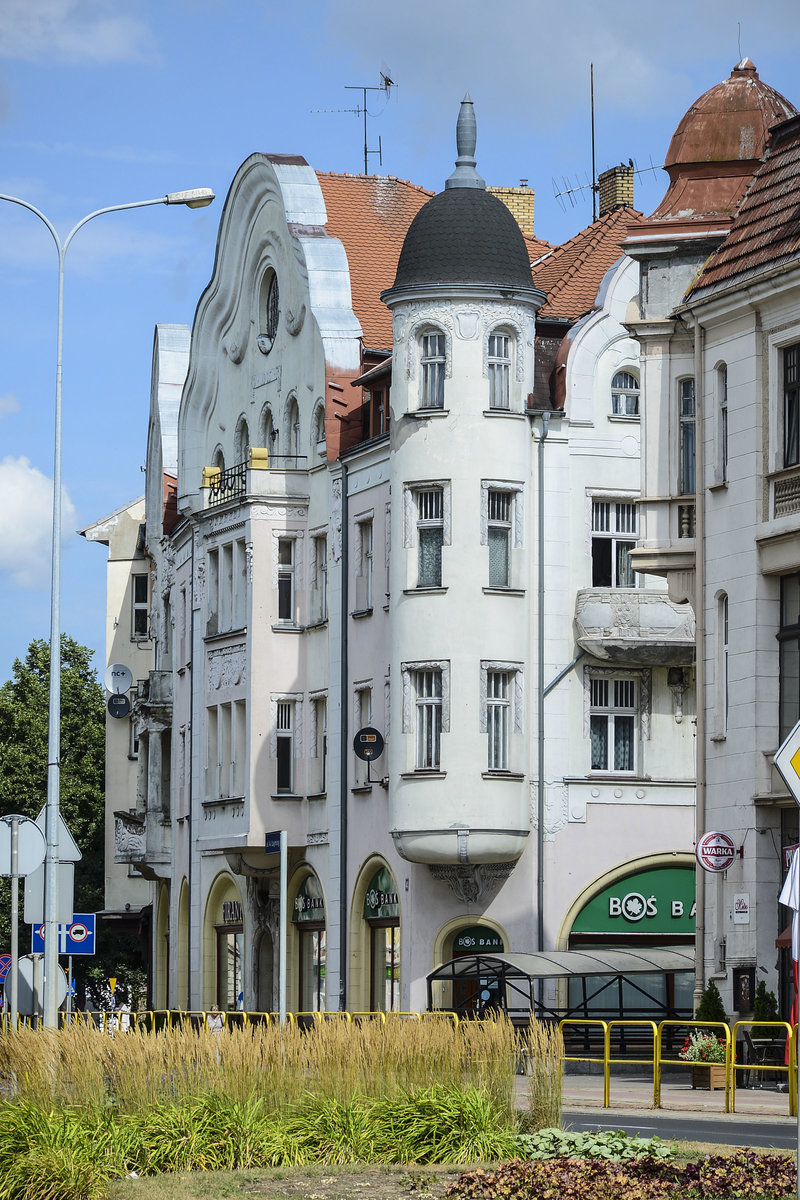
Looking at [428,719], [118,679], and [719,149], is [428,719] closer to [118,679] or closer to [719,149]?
[719,149]

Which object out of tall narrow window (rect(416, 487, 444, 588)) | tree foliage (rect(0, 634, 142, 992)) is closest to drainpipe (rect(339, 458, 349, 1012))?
tall narrow window (rect(416, 487, 444, 588))

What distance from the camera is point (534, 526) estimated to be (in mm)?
44938

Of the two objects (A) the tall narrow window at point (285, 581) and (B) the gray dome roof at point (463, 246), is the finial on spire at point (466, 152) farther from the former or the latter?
(A) the tall narrow window at point (285, 581)

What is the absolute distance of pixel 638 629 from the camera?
44188mm

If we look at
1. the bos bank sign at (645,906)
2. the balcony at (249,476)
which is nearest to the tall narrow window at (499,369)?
the balcony at (249,476)

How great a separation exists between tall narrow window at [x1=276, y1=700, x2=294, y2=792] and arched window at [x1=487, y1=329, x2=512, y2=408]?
9.18 m

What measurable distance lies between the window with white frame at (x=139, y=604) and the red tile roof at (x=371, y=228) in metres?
24.0

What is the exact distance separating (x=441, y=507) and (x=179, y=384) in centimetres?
2035

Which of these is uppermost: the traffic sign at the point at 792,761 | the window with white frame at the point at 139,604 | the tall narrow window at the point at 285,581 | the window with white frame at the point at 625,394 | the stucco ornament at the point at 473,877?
the window with white frame at the point at 625,394

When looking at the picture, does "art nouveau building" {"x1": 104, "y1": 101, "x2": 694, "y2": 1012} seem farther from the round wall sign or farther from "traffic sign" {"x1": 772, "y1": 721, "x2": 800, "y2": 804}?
"traffic sign" {"x1": 772, "y1": 721, "x2": 800, "y2": 804}

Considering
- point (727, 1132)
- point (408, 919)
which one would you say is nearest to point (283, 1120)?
point (727, 1132)

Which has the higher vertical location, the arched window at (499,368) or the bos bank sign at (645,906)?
the arched window at (499,368)

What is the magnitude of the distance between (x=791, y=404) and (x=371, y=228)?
2387 cm

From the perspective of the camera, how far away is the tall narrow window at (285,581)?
50.5m
